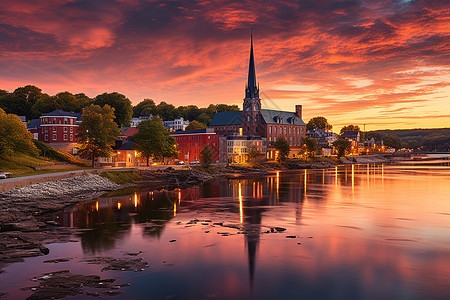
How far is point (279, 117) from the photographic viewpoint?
170 m

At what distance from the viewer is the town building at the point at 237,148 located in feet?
420

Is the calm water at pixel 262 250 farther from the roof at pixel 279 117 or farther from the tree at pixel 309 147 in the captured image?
the roof at pixel 279 117

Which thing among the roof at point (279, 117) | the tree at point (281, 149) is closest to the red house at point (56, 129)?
the tree at point (281, 149)

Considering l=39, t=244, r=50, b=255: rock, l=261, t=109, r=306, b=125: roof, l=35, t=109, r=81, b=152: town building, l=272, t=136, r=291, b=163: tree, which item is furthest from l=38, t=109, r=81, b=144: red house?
l=261, t=109, r=306, b=125: roof

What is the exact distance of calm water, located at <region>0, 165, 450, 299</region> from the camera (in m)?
19.3

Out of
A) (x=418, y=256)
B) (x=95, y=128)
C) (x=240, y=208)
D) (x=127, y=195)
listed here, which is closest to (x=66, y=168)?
(x=95, y=128)

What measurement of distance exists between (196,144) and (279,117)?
6030cm

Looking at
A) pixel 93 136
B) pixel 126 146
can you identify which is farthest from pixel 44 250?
pixel 126 146

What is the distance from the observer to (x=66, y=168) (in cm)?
7331

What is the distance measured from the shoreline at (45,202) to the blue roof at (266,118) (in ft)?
259

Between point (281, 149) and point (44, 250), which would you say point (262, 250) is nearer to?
point (44, 250)

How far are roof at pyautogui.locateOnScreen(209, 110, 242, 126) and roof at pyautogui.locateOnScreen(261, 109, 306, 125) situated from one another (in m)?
11.8

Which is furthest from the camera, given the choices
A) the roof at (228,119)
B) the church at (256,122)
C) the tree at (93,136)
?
the roof at (228,119)

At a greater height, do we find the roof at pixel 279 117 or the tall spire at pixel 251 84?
the tall spire at pixel 251 84
